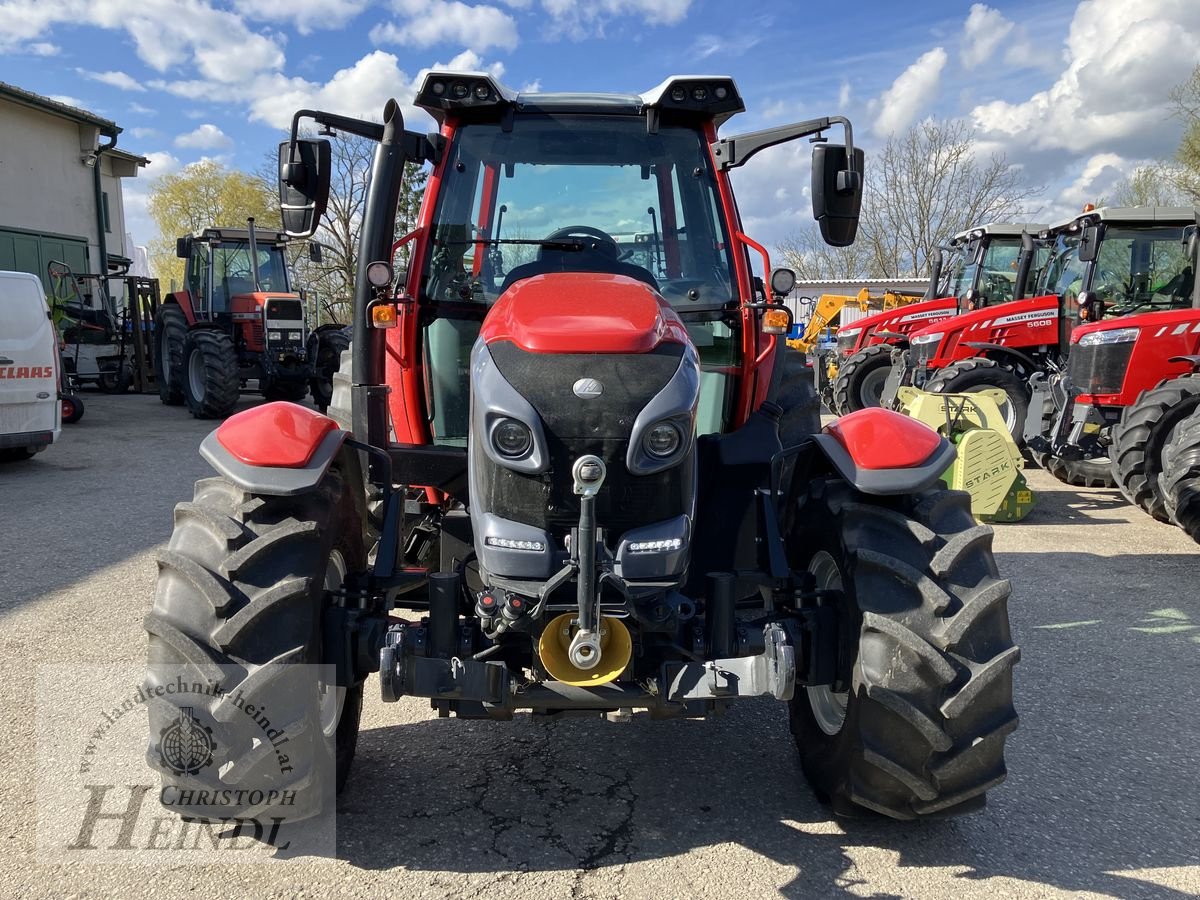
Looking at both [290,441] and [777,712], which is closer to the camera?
[290,441]

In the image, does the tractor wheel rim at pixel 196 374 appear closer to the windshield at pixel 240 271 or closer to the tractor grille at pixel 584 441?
the windshield at pixel 240 271

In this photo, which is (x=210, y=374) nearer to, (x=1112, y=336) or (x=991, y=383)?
(x=991, y=383)

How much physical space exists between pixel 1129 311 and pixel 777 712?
7736 millimetres

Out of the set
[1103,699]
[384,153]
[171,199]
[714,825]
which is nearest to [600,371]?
[384,153]

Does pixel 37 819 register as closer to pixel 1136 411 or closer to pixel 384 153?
pixel 384 153

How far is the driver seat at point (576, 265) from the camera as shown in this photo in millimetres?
3383

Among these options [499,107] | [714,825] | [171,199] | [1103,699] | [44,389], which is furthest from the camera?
[171,199]

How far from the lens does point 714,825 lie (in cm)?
285

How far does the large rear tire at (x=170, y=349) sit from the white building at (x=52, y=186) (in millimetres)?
7481

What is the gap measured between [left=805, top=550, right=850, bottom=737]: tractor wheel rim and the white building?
22.9 m

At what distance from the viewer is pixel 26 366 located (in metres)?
8.91

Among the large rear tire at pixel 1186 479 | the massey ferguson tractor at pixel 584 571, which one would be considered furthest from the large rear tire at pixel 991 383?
the massey ferguson tractor at pixel 584 571

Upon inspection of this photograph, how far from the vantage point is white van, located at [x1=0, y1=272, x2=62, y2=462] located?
880 cm

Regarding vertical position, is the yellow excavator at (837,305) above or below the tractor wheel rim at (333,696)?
above
